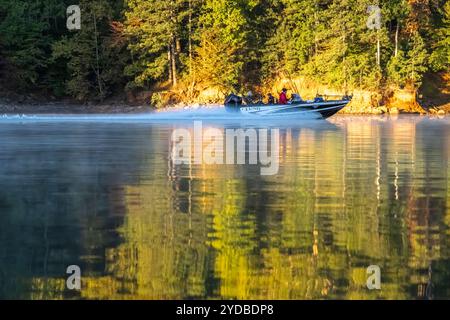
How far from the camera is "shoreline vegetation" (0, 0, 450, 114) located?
2717 inches

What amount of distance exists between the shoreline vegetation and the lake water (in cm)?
4671

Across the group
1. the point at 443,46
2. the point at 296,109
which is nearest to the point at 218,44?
the point at 296,109

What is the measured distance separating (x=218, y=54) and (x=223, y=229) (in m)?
58.9

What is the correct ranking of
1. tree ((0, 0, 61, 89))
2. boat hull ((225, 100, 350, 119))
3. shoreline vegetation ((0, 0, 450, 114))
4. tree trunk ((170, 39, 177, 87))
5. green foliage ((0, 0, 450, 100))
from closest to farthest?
1. boat hull ((225, 100, 350, 119))
2. shoreline vegetation ((0, 0, 450, 114))
3. green foliage ((0, 0, 450, 100))
4. tree ((0, 0, 61, 89))
5. tree trunk ((170, 39, 177, 87))

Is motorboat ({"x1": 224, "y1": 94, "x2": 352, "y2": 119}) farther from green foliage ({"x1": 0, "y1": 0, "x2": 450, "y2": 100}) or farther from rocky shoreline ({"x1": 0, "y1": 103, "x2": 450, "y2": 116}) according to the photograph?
green foliage ({"x1": 0, "y1": 0, "x2": 450, "y2": 100})

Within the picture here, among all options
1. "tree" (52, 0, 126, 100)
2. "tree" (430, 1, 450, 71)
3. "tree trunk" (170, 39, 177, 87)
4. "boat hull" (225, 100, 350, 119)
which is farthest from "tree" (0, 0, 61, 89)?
"tree" (430, 1, 450, 71)

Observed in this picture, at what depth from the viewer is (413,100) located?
6819 centimetres

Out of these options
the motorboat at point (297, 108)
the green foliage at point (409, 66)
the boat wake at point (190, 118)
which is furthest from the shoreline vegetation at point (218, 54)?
the motorboat at point (297, 108)

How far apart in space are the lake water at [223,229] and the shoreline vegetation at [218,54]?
1839 inches

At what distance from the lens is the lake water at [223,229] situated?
31.6 feet

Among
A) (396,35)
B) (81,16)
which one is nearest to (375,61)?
(396,35)

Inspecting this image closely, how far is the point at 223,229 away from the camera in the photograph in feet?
41.7

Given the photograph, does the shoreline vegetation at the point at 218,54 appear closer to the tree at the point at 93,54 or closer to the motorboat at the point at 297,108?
the tree at the point at 93,54

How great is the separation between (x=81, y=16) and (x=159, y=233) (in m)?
63.1
